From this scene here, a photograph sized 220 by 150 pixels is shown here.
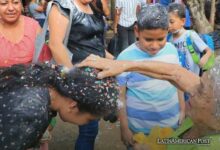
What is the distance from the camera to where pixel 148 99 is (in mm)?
2668

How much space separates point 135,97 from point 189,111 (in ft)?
2.64

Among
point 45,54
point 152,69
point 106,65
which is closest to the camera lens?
point 106,65

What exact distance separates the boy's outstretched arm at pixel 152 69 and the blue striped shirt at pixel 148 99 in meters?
0.57

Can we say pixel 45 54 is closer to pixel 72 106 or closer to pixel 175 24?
pixel 72 106

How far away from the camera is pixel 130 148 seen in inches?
109

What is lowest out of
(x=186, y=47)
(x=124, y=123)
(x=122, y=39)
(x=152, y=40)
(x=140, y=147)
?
(x=122, y=39)

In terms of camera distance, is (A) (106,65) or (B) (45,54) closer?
(A) (106,65)

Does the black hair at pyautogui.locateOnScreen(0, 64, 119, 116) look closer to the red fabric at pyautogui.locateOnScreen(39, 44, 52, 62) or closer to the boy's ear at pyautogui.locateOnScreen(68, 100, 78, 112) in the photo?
the boy's ear at pyautogui.locateOnScreen(68, 100, 78, 112)

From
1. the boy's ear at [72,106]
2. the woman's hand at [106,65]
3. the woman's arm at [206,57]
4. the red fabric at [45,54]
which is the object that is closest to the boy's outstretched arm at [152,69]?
the woman's hand at [106,65]

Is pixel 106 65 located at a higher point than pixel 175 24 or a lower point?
higher

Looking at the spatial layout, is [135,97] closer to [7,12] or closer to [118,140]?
[7,12]

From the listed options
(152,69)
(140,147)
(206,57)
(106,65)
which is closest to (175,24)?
(206,57)

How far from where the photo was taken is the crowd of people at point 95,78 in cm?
161

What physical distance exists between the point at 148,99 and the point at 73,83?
3.36 feet
